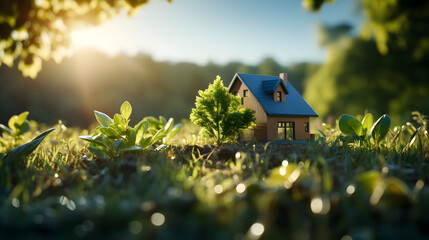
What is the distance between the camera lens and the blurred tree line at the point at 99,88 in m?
20.7

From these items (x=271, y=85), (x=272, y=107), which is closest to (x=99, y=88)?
(x=271, y=85)

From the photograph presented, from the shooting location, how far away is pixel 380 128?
14.0ft

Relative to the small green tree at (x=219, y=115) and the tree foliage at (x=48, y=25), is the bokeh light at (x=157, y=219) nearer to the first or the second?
the tree foliage at (x=48, y=25)

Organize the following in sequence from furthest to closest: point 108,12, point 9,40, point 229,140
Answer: point 229,140, point 108,12, point 9,40

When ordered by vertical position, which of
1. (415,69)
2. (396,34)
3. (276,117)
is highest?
(396,34)

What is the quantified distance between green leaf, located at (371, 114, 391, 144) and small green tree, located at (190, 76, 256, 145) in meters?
1.84

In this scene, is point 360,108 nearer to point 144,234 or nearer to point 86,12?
point 86,12

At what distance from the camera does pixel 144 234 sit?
51.6 inches

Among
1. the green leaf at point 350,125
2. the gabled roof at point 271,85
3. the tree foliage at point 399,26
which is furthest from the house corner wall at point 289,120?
the tree foliage at point 399,26

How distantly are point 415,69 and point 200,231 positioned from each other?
22.9 m

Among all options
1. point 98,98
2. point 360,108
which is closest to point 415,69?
point 360,108

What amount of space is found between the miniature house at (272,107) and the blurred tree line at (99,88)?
12.8 m

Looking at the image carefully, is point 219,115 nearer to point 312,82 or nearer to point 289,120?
point 289,120

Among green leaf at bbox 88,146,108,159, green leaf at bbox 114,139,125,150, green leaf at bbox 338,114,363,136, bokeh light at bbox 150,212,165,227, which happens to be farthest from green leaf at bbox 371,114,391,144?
bokeh light at bbox 150,212,165,227
